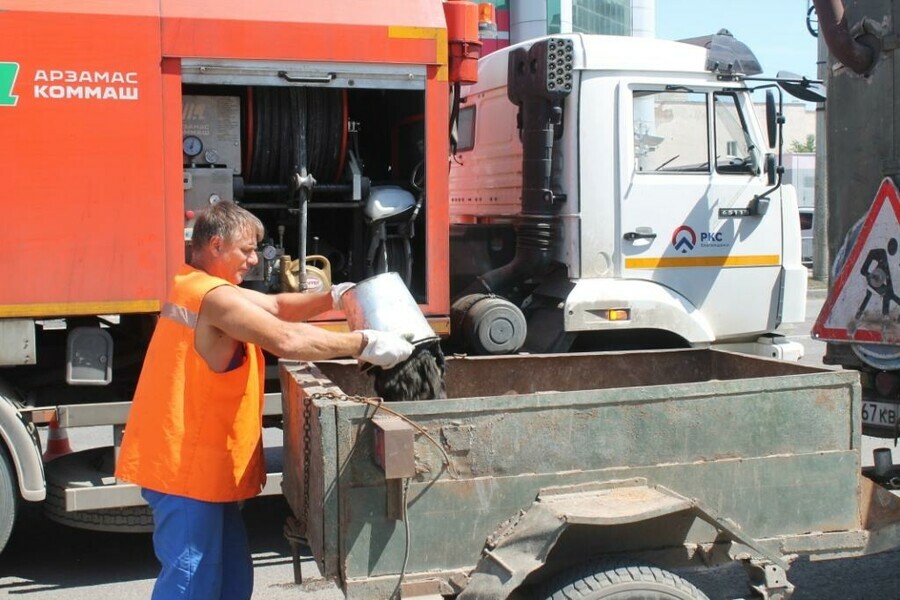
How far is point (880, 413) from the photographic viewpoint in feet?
16.7

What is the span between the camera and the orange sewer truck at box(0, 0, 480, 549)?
4.93 m

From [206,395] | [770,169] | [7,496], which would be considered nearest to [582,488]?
[206,395]

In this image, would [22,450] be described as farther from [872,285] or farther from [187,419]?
[872,285]

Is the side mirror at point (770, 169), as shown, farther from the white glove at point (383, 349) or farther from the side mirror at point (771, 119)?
the white glove at point (383, 349)

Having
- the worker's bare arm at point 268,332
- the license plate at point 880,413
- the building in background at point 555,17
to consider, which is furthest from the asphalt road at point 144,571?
the building in background at point 555,17

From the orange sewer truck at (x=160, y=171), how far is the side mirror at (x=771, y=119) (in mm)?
1855

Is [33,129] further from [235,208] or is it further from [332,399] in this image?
[332,399]

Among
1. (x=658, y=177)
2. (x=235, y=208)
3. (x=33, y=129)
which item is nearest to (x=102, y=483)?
(x=33, y=129)

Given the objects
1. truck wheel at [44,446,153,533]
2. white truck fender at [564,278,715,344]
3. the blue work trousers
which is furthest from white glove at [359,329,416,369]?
white truck fender at [564,278,715,344]

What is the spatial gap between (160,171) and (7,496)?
1695mm

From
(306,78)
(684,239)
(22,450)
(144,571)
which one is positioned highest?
(306,78)

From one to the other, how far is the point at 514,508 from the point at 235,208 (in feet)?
4.61

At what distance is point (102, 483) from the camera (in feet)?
17.3

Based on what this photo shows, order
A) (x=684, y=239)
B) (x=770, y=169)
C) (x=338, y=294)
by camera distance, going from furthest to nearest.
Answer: (x=770, y=169)
(x=684, y=239)
(x=338, y=294)
